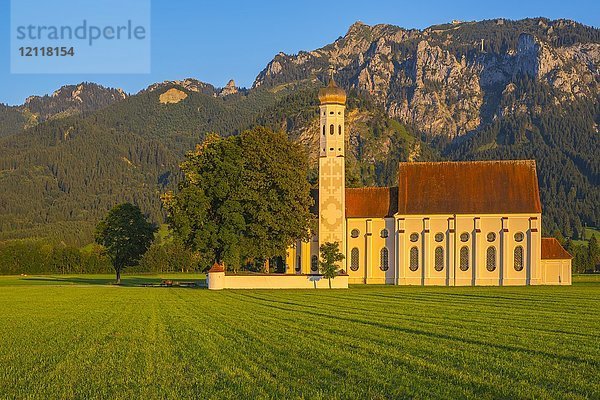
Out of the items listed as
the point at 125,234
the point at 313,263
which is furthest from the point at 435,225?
the point at 125,234

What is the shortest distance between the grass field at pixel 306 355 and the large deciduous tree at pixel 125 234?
5543cm

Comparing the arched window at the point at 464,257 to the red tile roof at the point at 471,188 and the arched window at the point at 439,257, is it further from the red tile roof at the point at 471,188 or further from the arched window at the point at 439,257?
the red tile roof at the point at 471,188

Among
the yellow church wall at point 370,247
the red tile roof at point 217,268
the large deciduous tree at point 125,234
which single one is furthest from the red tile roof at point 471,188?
the large deciduous tree at point 125,234

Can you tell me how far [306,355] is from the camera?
19.5 metres

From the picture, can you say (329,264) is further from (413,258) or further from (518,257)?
(518,257)

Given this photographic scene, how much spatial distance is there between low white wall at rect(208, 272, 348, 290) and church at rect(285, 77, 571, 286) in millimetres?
10839

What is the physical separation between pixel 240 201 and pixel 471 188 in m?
24.7

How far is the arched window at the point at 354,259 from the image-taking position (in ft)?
276

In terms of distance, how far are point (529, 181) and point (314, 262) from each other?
23.5 meters

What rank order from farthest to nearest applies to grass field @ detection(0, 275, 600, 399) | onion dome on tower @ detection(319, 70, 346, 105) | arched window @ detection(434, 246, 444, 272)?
onion dome on tower @ detection(319, 70, 346, 105) < arched window @ detection(434, 246, 444, 272) < grass field @ detection(0, 275, 600, 399)

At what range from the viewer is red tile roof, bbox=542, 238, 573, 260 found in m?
80.5

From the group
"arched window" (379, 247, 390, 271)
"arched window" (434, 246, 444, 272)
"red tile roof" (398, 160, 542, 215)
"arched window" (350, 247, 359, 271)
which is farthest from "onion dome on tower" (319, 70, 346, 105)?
"arched window" (434, 246, 444, 272)

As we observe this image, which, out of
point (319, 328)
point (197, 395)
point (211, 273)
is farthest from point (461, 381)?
point (211, 273)

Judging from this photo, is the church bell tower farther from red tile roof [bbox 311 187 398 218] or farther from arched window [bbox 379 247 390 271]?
arched window [bbox 379 247 390 271]
